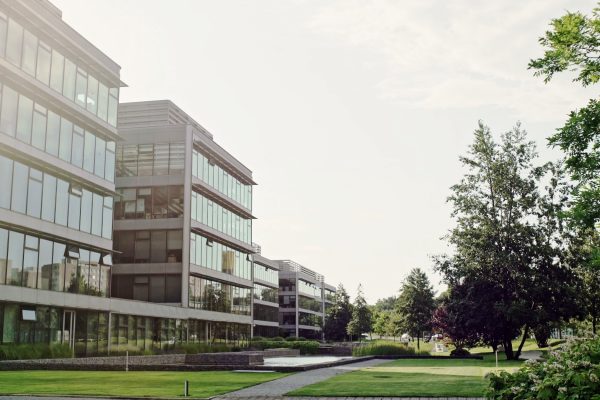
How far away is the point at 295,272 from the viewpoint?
12375 cm

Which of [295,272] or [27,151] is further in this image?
[295,272]

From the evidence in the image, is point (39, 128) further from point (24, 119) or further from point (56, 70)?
point (56, 70)

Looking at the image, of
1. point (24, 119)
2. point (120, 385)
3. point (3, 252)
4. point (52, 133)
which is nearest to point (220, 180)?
point (52, 133)

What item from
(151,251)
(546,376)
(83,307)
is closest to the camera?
(546,376)

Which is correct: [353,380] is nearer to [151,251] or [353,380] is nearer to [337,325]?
[151,251]

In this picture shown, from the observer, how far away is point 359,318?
99875mm

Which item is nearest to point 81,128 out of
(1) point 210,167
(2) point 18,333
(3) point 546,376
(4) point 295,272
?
(2) point 18,333

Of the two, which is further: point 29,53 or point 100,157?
point 100,157

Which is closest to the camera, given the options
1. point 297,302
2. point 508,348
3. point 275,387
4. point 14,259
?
point 275,387

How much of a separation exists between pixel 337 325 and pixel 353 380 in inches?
3336

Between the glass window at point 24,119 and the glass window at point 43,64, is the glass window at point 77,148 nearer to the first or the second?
the glass window at point 43,64

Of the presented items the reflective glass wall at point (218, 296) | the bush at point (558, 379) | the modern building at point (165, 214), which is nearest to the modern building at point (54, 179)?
the modern building at point (165, 214)

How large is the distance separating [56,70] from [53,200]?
25.0ft

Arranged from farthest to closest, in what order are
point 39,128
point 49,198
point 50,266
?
point 49,198
point 50,266
point 39,128
